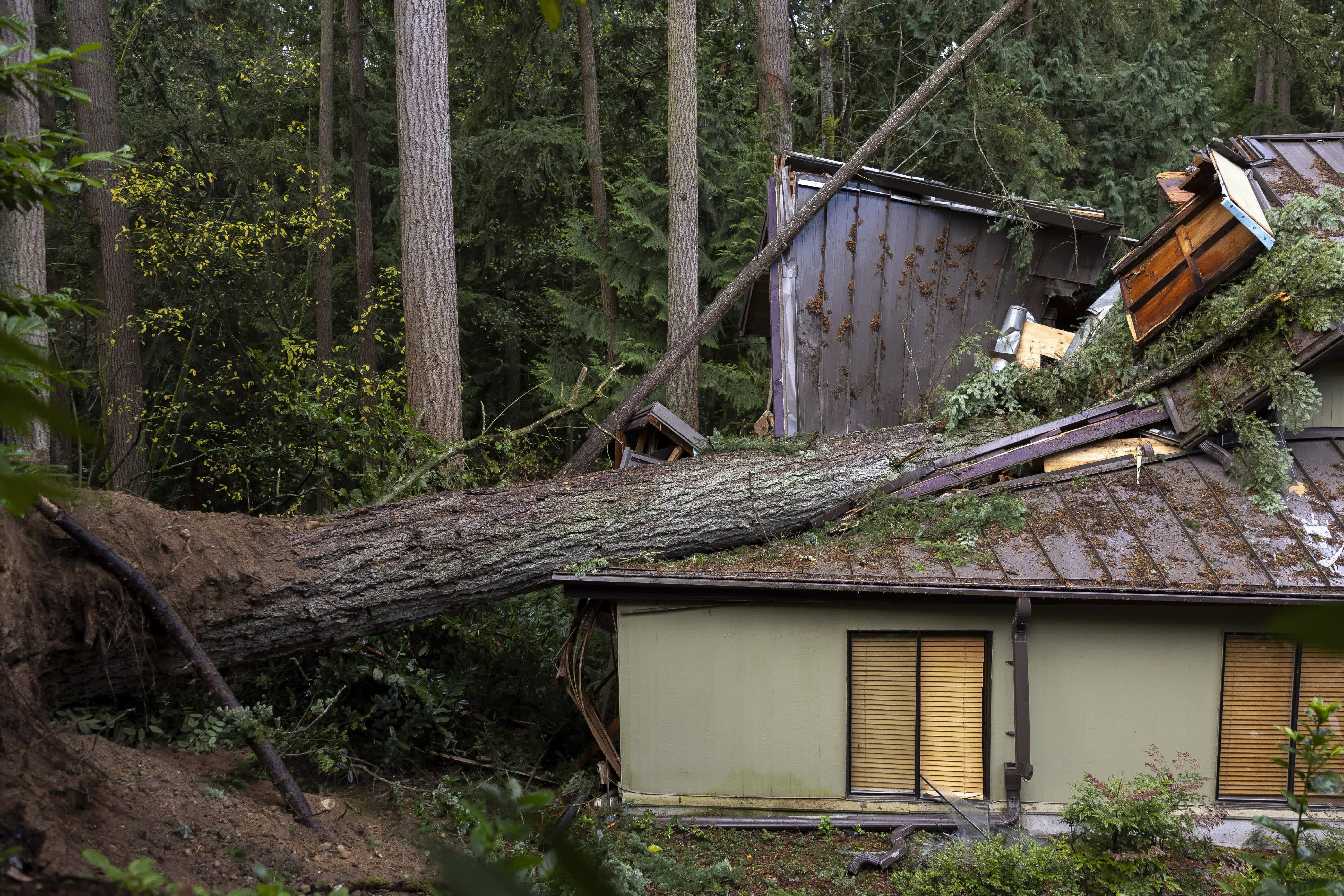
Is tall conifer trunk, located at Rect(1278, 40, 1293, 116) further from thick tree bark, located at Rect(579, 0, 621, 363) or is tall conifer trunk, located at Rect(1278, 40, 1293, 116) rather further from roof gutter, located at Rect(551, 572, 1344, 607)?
roof gutter, located at Rect(551, 572, 1344, 607)

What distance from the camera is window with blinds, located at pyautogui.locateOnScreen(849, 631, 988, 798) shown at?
7.01 metres

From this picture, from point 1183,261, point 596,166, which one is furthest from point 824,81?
point 1183,261

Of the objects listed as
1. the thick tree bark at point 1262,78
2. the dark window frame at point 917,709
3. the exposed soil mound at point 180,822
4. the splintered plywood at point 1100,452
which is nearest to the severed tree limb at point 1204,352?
the splintered plywood at point 1100,452

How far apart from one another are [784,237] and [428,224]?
4134 millimetres

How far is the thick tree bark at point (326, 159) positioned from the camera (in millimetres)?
14766

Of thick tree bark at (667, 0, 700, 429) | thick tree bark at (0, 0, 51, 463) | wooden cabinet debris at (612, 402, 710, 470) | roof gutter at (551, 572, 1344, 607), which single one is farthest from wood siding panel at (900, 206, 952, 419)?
thick tree bark at (0, 0, 51, 463)

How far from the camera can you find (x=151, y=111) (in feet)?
52.4

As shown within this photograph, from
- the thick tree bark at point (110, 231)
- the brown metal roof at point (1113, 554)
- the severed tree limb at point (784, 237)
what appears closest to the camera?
the brown metal roof at point (1113, 554)

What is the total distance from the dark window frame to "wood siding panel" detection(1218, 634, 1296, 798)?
1.85m

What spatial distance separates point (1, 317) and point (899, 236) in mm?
9192

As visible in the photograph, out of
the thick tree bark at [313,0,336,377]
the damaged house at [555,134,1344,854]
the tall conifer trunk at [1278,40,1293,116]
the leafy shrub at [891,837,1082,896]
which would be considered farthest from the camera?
the tall conifer trunk at [1278,40,1293,116]

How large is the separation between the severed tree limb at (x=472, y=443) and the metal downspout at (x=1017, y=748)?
4.36 metres

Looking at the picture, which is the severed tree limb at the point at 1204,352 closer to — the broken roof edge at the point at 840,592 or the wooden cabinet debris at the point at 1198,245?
the wooden cabinet debris at the point at 1198,245

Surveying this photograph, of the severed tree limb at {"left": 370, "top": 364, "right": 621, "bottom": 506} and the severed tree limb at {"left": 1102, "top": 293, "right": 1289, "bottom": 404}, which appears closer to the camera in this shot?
the severed tree limb at {"left": 1102, "top": 293, "right": 1289, "bottom": 404}
